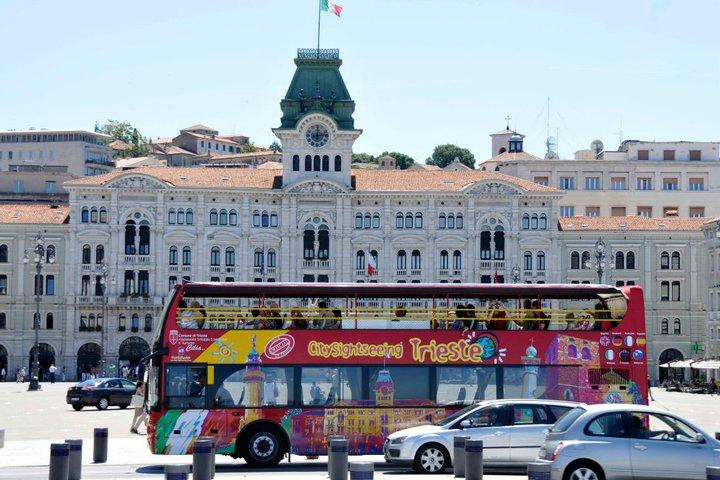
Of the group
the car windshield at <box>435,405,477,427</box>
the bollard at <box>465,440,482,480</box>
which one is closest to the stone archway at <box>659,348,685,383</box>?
the car windshield at <box>435,405,477,427</box>

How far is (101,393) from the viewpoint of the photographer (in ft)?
189

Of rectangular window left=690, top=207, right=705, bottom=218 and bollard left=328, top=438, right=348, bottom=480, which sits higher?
rectangular window left=690, top=207, right=705, bottom=218

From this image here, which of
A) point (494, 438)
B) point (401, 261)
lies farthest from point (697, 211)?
point (494, 438)

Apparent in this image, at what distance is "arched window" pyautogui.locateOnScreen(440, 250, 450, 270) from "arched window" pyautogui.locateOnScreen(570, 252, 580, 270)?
8.74 metres

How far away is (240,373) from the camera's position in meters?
31.2

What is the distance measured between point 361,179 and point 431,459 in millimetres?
75004

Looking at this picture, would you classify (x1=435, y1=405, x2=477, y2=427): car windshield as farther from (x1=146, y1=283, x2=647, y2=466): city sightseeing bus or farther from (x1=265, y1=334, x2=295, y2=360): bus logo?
(x1=265, y1=334, x2=295, y2=360): bus logo

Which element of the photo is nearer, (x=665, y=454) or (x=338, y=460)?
(x=665, y=454)

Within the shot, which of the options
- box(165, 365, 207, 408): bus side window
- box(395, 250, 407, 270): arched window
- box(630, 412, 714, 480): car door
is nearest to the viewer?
A: box(630, 412, 714, 480): car door

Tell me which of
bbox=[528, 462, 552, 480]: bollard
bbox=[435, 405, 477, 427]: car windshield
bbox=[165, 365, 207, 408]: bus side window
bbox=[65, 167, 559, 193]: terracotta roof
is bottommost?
bbox=[528, 462, 552, 480]: bollard

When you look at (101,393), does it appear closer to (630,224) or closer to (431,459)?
(431,459)

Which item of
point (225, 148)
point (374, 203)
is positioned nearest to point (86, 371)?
point (374, 203)

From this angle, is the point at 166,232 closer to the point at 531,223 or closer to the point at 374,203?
the point at 374,203

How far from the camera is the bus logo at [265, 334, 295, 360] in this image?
31195 mm
